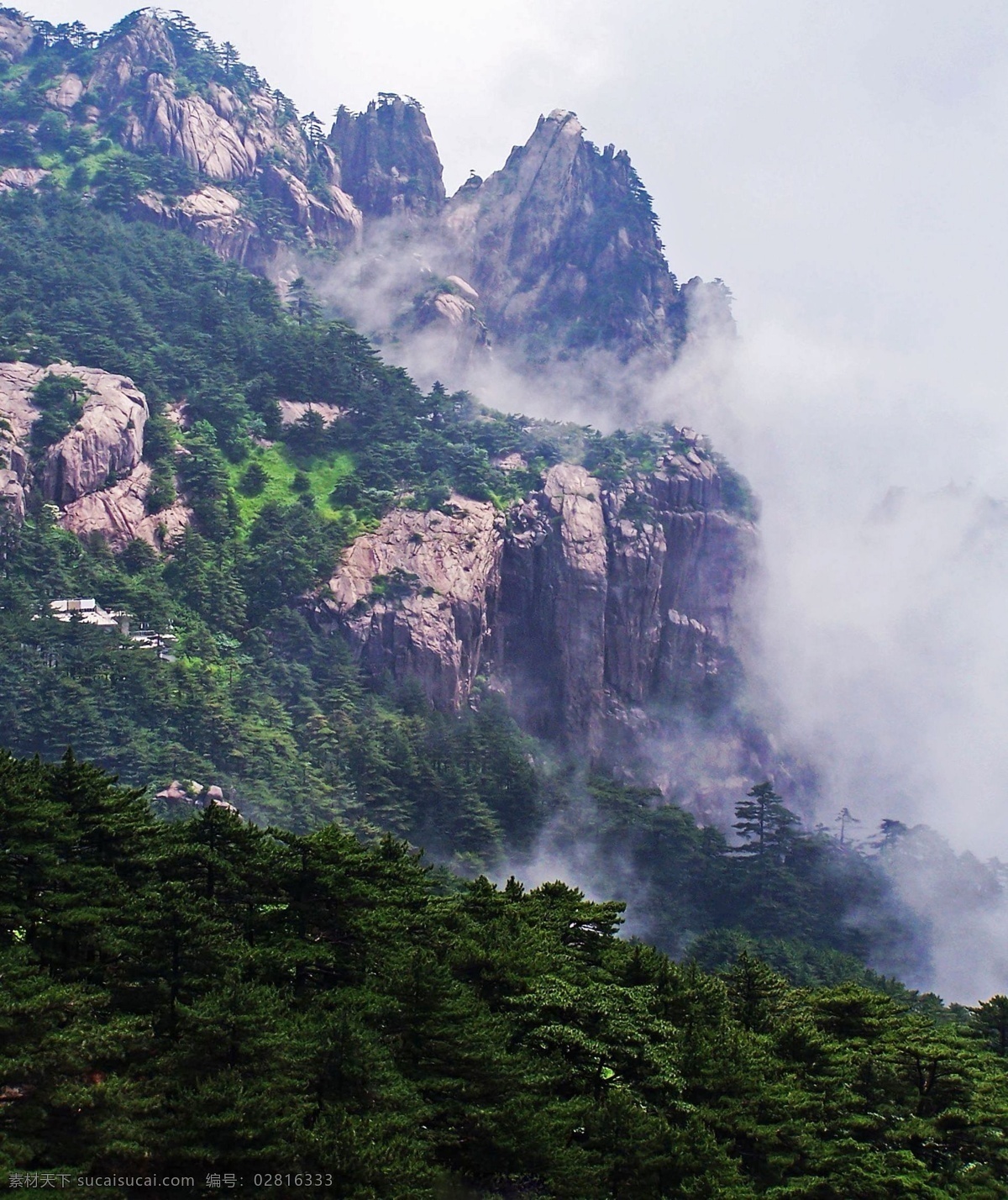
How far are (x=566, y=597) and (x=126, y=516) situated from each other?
121 feet

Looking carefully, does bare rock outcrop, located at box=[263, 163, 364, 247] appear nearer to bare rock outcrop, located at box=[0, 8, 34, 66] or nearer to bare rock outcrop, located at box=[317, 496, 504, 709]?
bare rock outcrop, located at box=[0, 8, 34, 66]

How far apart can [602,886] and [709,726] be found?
41469 mm

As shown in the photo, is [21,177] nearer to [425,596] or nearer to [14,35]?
[14,35]

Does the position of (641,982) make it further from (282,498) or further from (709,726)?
(709,726)

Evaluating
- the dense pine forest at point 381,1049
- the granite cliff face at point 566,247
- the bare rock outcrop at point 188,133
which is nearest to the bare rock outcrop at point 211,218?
the bare rock outcrop at point 188,133

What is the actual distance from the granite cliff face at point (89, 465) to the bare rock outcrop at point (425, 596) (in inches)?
543

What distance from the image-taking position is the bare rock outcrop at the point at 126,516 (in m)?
92.1

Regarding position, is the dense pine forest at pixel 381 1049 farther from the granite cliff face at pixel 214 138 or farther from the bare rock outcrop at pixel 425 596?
the granite cliff face at pixel 214 138

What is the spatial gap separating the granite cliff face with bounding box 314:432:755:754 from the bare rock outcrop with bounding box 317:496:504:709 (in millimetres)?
121

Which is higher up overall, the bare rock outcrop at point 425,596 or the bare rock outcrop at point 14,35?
the bare rock outcrop at point 14,35

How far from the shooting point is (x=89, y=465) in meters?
93.9

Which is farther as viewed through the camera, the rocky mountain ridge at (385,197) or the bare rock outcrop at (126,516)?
the rocky mountain ridge at (385,197)

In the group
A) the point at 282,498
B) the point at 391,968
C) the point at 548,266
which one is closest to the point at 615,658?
Result: the point at 282,498

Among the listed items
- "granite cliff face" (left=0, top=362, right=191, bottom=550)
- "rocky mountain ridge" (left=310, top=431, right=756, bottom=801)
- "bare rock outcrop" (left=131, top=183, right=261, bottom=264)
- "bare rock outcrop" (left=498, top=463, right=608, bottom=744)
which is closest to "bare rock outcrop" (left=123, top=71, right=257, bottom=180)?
"bare rock outcrop" (left=131, top=183, right=261, bottom=264)
